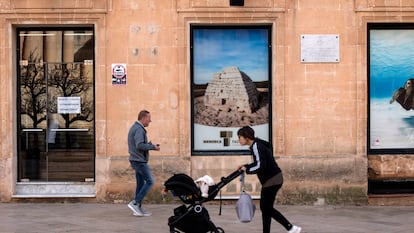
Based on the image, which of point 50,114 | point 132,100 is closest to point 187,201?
point 132,100

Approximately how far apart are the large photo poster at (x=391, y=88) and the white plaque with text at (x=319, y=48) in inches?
31.0

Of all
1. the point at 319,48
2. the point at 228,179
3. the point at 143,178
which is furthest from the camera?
the point at 319,48

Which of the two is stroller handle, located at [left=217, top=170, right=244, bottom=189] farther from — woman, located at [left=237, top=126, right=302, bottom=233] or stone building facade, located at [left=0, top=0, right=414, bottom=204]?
stone building facade, located at [left=0, top=0, right=414, bottom=204]

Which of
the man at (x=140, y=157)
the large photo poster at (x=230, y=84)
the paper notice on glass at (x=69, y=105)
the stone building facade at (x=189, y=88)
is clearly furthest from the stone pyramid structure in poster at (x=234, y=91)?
the paper notice on glass at (x=69, y=105)

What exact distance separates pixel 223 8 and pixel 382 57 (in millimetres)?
3337

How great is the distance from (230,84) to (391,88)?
323 cm

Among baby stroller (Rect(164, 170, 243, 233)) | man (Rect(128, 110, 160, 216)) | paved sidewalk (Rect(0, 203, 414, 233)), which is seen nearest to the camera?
baby stroller (Rect(164, 170, 243, 233))

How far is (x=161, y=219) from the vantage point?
11609mm

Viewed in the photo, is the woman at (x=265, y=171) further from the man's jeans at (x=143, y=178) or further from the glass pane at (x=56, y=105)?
the glass pane at (x=56, y=105)

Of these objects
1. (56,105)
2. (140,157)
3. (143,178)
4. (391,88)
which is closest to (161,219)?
(143,178)

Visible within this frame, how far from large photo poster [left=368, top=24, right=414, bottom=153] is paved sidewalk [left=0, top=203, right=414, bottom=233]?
54.6 inches

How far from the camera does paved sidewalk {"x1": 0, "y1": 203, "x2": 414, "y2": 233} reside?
10.7 m

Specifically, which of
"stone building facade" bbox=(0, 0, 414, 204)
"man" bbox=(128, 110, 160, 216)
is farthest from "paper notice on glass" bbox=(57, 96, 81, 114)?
"man" bbox=(128, 110, 160, 216)

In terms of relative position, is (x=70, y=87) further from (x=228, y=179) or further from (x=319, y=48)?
(x=228, y=179)
